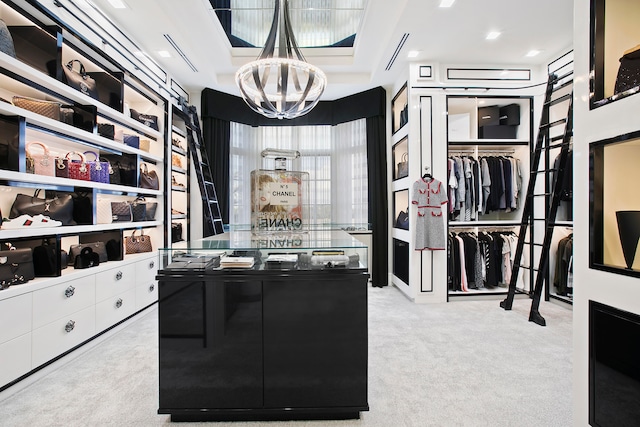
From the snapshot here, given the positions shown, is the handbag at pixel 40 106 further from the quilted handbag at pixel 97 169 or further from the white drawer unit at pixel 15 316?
the white drawer unit at pixel 15 316

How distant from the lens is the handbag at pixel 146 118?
356 cm

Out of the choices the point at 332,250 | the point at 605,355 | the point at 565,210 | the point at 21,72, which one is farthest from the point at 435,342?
the point at 21,72

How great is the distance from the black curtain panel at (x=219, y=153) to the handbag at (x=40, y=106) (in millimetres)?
2358

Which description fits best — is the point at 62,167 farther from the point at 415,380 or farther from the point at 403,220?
the point at 403,220

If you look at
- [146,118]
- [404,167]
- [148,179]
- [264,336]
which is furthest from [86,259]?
[404,167]

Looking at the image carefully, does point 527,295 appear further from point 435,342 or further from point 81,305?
point 81,305

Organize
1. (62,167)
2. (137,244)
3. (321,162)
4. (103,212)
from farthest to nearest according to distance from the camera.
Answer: (321,162), (137,244), (103,212), (62,167)

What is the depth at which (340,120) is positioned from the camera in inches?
209

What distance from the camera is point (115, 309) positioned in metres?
2.99

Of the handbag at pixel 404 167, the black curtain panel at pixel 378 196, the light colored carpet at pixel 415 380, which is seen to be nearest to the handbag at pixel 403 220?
the black curtain panel at pixel 378 196

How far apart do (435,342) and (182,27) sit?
13.2 feet

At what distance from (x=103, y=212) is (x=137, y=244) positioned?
681 millimetres

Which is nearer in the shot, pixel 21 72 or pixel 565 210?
pixel 21 72

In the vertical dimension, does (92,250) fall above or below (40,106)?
below
